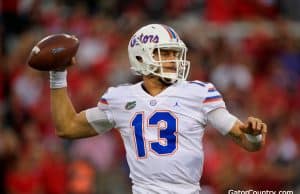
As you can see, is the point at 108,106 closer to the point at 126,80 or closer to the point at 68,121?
the point at 68,121

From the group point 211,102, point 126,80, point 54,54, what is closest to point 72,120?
point 54,54

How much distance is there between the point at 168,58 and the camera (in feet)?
17.1

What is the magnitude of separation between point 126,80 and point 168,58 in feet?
15.7

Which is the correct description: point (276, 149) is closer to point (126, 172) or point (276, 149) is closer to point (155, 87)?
point (126, 172)

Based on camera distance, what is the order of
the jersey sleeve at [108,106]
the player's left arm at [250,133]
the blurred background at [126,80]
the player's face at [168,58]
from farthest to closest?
the blurred background at [126,80], the jersey sleeve at [108,106], the player's face at [168,58], the player's left arm at [250,133]

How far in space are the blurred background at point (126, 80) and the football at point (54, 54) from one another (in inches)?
139

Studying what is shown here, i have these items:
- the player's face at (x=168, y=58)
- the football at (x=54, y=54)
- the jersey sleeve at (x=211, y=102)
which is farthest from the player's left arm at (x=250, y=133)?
the football at (x=54, y=54)

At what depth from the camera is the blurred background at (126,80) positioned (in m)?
8.98

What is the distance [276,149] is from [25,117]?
2813 mm

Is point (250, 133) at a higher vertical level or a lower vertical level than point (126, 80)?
higher

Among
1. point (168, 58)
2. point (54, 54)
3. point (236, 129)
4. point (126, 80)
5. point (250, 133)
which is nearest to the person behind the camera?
point (250, 133)

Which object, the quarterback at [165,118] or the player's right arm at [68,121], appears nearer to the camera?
the quarterback at [165,118]

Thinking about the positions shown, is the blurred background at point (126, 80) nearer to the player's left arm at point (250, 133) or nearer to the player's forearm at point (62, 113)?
the player's forearm at point (62, 113)

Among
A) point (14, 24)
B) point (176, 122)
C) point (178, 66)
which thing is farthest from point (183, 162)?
point (14, 24)
